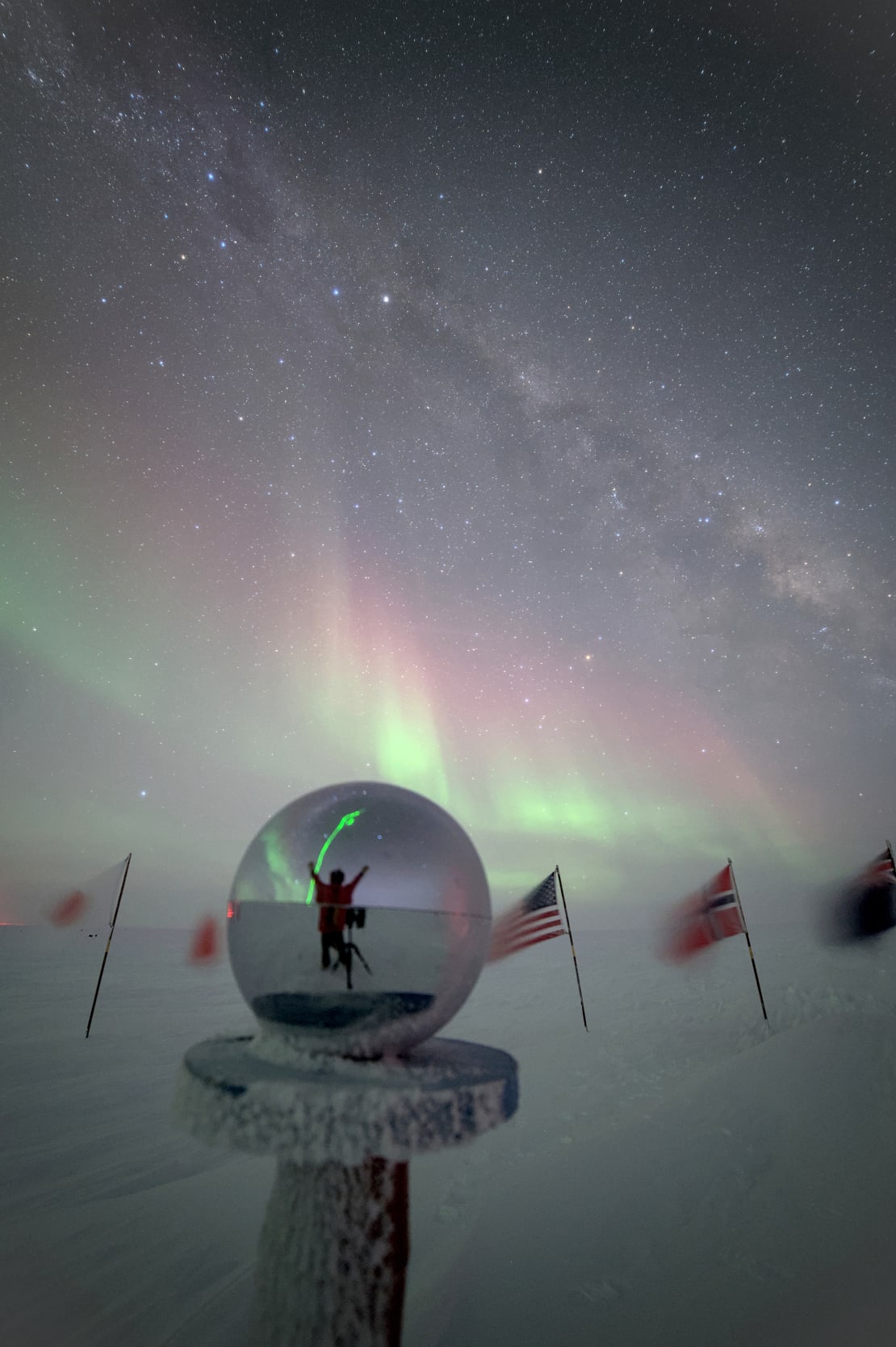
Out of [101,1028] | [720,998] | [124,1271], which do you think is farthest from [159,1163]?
[720,998]

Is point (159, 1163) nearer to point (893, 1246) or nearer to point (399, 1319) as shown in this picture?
point (399, 1319)

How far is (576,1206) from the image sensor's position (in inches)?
277

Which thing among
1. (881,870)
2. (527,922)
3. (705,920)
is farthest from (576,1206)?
(881,870)

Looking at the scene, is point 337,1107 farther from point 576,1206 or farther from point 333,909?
point 576,1206

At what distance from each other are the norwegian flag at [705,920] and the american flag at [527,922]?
111 inches

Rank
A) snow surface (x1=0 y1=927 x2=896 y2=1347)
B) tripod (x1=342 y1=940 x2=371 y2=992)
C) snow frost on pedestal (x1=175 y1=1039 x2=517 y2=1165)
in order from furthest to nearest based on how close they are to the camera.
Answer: snow surface (x1=0 y1=927 x2=896 y2=1347)
tripod (x1=342 y1=940 x2=371 y2=992)
snow frost on pedestal (x1=175 y1=1039 x2=517 y2=1165)

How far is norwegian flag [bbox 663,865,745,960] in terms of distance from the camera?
13.0 metres

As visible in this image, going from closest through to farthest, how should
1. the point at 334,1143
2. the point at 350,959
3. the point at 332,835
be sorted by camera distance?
the point at 334,1143, the point at 350,959, the point at 332,835

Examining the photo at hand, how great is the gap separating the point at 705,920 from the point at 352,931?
12.7 meters

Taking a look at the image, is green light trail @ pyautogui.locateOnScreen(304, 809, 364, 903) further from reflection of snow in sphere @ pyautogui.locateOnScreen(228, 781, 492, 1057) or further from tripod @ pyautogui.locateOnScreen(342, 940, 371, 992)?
tripod @ pyautogui.locateOnScreen(342, 940, 371, 992)

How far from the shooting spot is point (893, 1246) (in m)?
5.80

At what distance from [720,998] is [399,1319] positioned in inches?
757

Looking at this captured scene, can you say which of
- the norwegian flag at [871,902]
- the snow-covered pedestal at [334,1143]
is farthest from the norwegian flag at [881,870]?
the snow-covered pedestal at [334,1143]

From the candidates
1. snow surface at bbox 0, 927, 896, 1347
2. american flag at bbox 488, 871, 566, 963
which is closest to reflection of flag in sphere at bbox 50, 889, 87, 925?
snow surface at bbox 0, 927, 896, 1347
